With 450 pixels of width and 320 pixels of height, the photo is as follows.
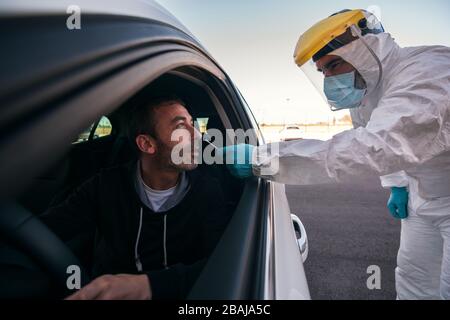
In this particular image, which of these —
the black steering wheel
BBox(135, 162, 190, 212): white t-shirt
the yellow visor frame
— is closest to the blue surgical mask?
the yellow visor frame

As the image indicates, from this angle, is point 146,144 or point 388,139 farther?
point 146,144

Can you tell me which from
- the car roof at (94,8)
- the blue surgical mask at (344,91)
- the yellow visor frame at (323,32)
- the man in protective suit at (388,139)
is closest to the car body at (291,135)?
the man in protective suit at (388,139)

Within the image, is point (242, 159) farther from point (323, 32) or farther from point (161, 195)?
point (323, 32)

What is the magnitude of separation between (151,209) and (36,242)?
0.56 metres

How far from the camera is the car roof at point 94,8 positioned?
0.45 meters

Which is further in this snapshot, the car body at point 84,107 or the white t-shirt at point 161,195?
the white t-shirt at point 161,195

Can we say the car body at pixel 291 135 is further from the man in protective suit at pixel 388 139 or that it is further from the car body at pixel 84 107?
the car body at pixel 84 107

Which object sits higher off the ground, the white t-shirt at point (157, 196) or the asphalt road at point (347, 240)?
the white t-shirt at point (157, 196)

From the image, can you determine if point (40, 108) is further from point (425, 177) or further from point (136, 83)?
point (425, 177)

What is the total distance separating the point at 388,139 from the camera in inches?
49.1

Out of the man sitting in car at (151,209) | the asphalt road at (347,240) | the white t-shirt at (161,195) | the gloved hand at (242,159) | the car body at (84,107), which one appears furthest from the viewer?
the asphalt road at (347,240)

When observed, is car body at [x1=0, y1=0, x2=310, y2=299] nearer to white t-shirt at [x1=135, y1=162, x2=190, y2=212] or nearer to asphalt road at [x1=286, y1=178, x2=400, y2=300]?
white t-shirt at [x1=135, y1=162, x2=190, y2=212]

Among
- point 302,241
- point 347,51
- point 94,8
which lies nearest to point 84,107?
point 94,8

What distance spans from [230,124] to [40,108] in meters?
1.67
